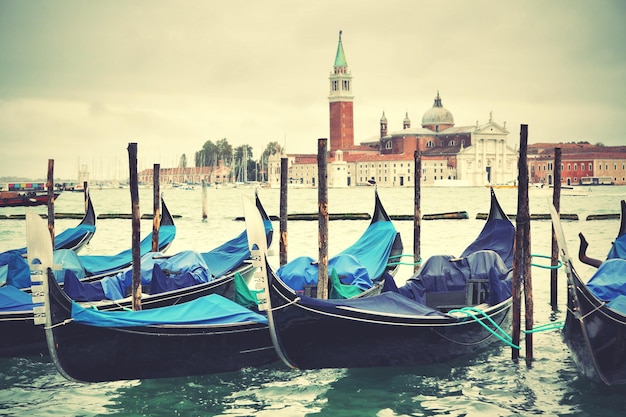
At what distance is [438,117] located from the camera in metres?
76.1

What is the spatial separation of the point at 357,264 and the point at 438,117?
69953mm

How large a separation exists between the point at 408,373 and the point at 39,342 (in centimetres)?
264

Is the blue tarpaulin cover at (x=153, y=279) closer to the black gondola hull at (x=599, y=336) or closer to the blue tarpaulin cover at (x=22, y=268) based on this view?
the blue tarpaulin cover at (x=22, y=268)

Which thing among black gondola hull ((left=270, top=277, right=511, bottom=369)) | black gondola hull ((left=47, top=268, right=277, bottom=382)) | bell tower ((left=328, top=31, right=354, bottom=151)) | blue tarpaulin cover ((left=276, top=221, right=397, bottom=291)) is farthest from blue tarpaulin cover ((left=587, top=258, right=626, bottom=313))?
bell tower ((left=328, top=31, right=354, bottom=151))

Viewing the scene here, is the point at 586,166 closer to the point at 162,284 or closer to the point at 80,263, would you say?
the point at 80,263

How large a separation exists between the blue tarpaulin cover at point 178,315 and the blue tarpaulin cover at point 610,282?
2.32 m

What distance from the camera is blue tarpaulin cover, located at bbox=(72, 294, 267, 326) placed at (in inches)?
201

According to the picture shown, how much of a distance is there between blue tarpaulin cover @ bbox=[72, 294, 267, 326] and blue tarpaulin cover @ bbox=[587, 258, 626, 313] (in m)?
2.32

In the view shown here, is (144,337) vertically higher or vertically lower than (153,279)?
lower

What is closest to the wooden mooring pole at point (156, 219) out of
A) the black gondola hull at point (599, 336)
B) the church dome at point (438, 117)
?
the black gondola hull at point (599, 336)

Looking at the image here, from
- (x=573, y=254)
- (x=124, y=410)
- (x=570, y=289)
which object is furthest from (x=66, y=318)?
(x=573, y=254)

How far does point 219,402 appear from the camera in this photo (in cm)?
527

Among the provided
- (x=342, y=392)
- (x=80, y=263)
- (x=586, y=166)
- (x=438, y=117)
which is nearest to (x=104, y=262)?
(x=80, y=263)

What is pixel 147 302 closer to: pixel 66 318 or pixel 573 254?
pixel 66 318
